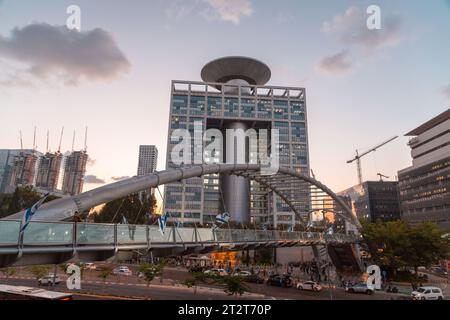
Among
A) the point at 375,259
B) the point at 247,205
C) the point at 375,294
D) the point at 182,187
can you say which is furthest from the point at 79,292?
the point at 247,205

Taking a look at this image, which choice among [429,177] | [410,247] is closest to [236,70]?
[429,177]

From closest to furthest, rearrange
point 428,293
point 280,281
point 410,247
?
point 428,293
point 280,281
point 410,247

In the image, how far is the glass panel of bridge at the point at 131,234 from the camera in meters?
18.4

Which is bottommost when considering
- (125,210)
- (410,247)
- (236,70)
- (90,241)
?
(410,247)

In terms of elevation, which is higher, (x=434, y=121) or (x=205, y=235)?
(x=434, y=121)

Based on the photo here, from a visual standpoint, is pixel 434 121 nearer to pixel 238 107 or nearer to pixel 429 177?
pixel 429 177

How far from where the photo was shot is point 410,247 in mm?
52719

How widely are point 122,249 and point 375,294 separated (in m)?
35.4

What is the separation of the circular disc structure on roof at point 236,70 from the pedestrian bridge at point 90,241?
12968 centimetres

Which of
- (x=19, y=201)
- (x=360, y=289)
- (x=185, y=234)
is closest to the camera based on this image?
(x=185, y=234)

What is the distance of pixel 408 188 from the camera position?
11562 cm

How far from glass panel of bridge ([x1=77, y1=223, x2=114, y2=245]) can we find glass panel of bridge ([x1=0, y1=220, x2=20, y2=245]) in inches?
121

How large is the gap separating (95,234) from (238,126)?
409 ft

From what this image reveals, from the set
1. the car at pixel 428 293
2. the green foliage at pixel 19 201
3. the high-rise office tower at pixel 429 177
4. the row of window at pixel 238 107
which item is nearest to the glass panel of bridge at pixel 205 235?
the car at pixel 428 293
